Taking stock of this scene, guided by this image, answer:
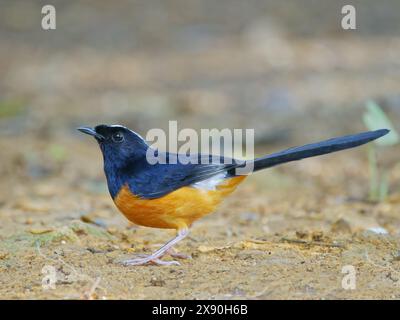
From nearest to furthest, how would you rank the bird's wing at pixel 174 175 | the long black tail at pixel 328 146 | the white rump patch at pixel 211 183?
the long black tail at pixel 328 146 < the bird's wing at pixel 174 175 < the white rump patch at pixel 211 183

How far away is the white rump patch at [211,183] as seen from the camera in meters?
5.34

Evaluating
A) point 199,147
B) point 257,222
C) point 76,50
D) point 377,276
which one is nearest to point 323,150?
point 377,276

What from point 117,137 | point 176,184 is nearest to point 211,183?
point 176,184

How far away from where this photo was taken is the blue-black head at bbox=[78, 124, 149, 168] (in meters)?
5.55

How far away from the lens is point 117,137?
5.59m

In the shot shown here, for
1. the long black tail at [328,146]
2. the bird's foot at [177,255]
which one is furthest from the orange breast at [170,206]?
the long black tail at [328,146]

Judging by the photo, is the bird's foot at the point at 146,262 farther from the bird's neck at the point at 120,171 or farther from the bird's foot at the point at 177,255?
the bird's neck at the point at 120,171

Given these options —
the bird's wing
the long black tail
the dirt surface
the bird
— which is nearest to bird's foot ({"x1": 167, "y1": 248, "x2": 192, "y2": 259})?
the bird

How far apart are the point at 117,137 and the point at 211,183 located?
793mm

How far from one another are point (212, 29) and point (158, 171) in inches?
434

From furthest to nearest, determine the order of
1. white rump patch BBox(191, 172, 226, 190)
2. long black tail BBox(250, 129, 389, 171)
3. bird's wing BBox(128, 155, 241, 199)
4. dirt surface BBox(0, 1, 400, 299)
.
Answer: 1. white rump patch BBox(191, 172, 226, 190)
2. bird's wing BBox(128, 155, 241, 199)
3. long black tail BBox(250, 129, 389, 171)
4. dirt surface BBox(0, 1, 400, 299)

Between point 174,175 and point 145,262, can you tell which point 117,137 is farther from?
point 145,262

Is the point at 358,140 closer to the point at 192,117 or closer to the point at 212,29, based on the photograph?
the point at 192,117

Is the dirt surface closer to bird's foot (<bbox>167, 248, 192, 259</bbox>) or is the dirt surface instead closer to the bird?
bird's foot (<bbox>167, 248, 192, 259</bbox>)
